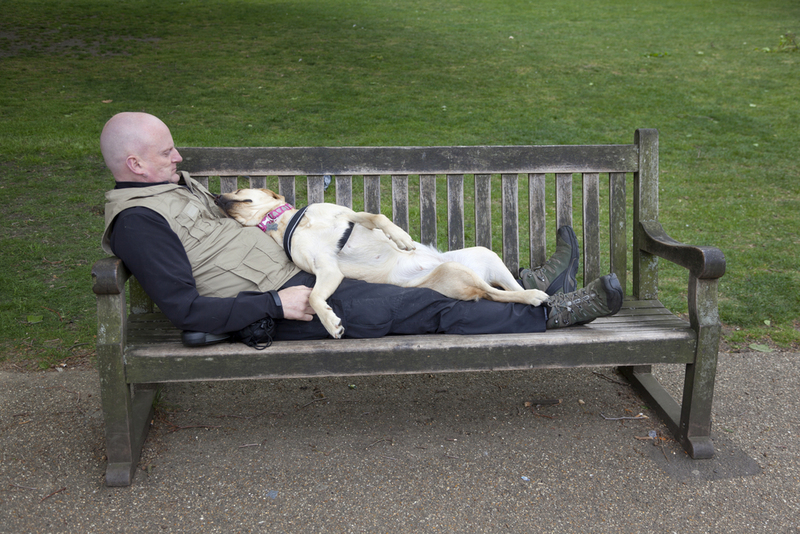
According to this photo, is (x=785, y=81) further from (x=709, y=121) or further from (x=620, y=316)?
(x=620, y=316)

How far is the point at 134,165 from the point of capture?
2887 mm

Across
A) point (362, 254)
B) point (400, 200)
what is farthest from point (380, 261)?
point (400, 200)

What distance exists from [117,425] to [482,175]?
229cm

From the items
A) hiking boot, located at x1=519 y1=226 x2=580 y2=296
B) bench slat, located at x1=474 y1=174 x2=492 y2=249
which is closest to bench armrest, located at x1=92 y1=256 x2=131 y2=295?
bench slat, located at x1=474 y1=174 x2=492 y2=249

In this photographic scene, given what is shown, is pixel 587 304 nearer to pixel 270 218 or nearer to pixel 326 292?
pixel 326 292

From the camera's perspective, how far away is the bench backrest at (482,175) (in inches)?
136

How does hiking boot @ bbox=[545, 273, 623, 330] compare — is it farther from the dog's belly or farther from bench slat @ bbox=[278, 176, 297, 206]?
bench slat @ bbox=[278, 176, 297, 206]

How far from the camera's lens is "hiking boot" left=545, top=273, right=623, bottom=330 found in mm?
2848

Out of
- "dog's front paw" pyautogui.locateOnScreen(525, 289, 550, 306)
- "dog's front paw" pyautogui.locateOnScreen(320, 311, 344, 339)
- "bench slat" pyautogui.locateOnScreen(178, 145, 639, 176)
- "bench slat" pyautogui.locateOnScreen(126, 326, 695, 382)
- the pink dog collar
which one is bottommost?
"bench slat" pyautogui.locateOnScreen(126, 326, 695, 382)

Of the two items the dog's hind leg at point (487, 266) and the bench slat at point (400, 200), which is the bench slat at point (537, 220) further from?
the bench slat at point (400, 200)

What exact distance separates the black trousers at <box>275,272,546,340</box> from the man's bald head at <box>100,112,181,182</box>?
37.4 inches

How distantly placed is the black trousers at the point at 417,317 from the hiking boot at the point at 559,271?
42 cm

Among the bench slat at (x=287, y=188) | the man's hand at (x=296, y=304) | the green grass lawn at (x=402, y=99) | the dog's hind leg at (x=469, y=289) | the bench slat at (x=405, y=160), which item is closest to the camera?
the man's hand at (x=296, y=304)

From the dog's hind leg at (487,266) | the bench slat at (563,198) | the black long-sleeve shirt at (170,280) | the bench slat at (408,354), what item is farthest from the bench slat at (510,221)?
the black long-sleeve shirt at (170,280)
